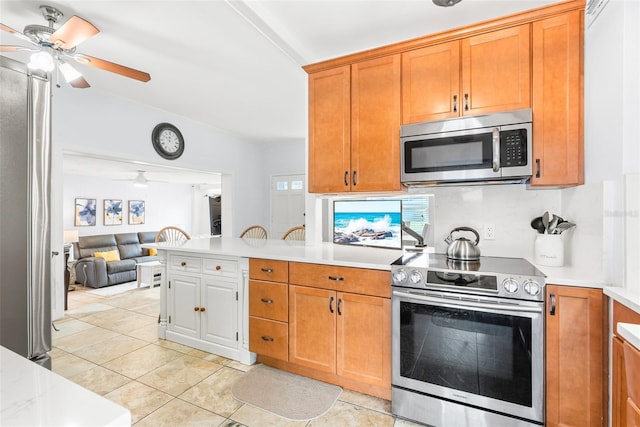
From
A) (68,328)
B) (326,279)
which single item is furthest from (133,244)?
(326,279)

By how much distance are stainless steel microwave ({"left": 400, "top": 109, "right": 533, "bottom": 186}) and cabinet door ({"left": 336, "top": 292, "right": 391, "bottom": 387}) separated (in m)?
0.91

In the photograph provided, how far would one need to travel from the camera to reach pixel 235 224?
5.48 metres

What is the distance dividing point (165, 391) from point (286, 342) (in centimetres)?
87

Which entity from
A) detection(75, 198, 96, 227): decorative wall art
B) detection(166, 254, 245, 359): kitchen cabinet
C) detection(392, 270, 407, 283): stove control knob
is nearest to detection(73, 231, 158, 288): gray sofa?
detection(75, 198, 96, 227): decorative wall art

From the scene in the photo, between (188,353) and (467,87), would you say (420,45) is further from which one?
(188,353)

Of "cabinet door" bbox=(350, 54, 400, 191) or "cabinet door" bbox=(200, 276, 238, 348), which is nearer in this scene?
"cabinet door" bbox=(350, 54, 400, 191)

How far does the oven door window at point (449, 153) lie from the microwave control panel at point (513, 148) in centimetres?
7

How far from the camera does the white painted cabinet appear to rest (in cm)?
245

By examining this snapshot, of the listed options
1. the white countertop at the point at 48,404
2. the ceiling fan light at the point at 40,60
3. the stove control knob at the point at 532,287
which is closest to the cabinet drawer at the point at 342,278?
the stove control knob at the point at 532,287

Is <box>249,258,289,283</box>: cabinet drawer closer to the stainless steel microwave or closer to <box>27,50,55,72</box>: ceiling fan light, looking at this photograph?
the stainless steel microwave

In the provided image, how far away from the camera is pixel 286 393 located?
2.05 m

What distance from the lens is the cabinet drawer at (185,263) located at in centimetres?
264

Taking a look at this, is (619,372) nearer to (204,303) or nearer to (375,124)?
(375,124)

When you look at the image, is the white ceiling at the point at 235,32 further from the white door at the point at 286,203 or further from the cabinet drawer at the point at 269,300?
the white door at the point at 286,203
